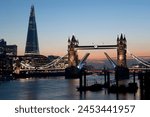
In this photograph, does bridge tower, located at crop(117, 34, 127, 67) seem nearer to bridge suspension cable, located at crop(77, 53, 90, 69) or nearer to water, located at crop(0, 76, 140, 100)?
bridge suspension cable, located at crop(77, 53, 90, 69)

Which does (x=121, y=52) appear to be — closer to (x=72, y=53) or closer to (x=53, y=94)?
(x=72, y=53)

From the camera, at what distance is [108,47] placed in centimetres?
3259

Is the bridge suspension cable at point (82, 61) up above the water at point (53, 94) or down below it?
above

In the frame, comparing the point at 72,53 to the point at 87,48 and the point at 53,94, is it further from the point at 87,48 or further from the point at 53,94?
the point at 53,94

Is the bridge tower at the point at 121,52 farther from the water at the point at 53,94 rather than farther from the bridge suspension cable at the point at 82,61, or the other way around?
the water at the point at 53,94

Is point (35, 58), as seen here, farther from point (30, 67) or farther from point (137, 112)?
point (137, 112)

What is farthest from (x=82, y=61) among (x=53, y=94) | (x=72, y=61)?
(x=53, y=94)

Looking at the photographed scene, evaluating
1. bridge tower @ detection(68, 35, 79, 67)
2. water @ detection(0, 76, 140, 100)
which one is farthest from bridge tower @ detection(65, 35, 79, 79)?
water @ detection(0, 76, 140, 100)

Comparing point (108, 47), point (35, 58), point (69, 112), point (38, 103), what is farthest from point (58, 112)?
point (35, 58)

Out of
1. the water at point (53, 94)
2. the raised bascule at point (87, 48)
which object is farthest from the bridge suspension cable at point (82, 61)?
the water at point (53, 94)

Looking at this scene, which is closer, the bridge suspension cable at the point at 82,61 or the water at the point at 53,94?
the water at the point at 53,94

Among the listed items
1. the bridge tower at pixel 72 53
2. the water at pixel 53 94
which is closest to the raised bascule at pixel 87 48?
the bridge tower at pixel 72 53

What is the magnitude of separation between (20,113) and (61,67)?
31.6 m

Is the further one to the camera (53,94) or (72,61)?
(72,61)
